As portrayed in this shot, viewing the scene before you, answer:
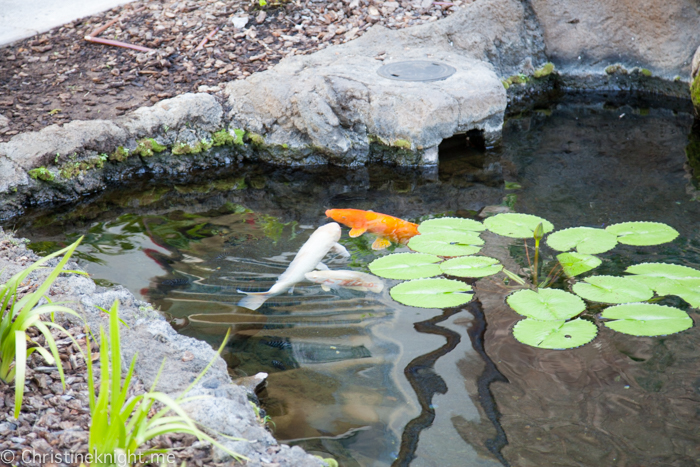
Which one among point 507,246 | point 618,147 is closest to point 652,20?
point 618,147

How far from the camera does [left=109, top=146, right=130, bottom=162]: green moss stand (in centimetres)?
492

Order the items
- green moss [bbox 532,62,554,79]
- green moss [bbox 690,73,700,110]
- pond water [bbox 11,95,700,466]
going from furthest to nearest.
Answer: green moss [bbox 532,62,554,79] < green moss [bbox 690,73,700,110] < pond water [bbox 11,95,700,466]

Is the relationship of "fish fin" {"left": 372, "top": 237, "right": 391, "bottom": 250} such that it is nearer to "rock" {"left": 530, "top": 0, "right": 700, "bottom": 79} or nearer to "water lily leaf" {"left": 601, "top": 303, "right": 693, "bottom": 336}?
"water lily leaf" {"left": 601, "top": 303, "right": 693, "bottom": 336}

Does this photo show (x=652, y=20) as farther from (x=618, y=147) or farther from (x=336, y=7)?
(x=336, y=7)

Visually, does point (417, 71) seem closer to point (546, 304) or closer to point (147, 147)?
point (147, 147)

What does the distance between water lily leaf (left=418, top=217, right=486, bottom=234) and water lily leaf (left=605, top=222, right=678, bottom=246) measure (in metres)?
0.84

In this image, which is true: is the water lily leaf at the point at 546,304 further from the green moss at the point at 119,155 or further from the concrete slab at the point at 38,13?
the concrete slab at the point at 38,13

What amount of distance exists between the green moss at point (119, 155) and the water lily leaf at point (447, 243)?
2668 mm

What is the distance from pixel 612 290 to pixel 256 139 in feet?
11.0

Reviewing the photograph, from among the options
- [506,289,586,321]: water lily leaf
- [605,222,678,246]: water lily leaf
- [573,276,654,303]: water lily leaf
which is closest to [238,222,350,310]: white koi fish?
[506,289,586,321]: water lily leaf

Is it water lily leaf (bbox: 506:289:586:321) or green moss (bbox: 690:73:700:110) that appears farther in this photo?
green moss (bbox: 690:73:700:110)

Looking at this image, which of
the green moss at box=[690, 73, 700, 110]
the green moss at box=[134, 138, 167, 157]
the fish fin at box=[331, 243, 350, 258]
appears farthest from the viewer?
the green moss at box=[690, 73, 700, 110]

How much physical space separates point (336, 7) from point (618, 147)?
3.57m

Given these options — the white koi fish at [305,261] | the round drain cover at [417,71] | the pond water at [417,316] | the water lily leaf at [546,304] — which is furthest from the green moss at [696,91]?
the white koi fish at [305,261]
